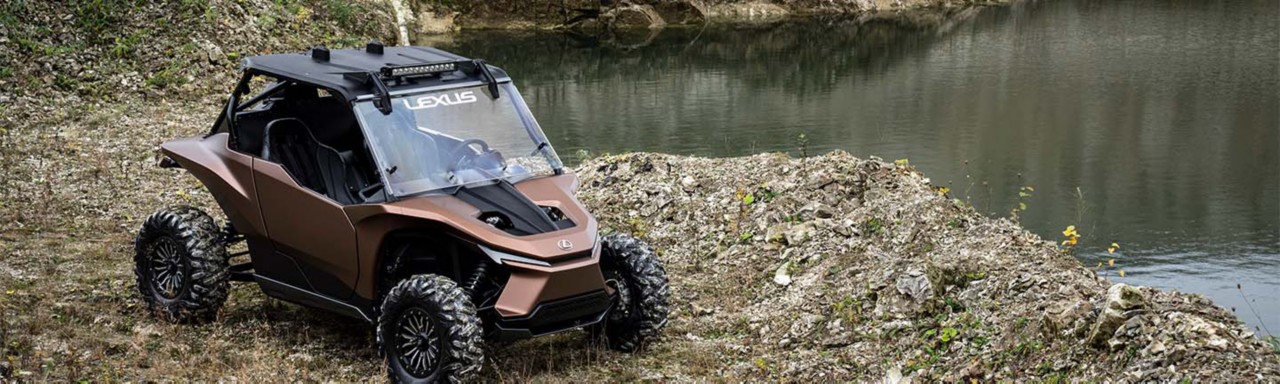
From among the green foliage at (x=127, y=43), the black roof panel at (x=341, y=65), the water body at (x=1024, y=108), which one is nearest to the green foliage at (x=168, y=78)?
the green foliage at (x=127, y=43)

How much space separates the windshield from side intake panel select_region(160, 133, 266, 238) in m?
1.16

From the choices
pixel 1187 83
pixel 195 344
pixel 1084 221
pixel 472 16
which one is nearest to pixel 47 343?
pixel 195 344

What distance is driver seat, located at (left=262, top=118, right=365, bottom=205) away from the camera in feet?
27.2

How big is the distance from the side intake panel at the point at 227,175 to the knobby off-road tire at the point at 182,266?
250mm

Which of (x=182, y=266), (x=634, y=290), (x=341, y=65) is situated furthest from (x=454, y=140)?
(x=182, y=266)

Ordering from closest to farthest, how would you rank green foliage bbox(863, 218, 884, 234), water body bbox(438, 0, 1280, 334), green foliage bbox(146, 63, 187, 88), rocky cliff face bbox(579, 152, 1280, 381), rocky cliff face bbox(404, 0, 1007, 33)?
rocky cliff face bbox(579, 152, 1280, 381) → green foliage bbox(863, 218, 884, 234) → water body bbox(438, 0, 1280, 334) → green foliage bbox(146, 63, 187, 88) → rocky cliff face bbox(404, 0, 1007, 33)

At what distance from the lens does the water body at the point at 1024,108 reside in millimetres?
15859

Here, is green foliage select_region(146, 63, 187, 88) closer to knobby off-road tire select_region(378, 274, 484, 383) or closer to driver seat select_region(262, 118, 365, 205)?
driver seat select_region(262, 118, 365, 205)

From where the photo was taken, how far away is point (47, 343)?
8.42 m

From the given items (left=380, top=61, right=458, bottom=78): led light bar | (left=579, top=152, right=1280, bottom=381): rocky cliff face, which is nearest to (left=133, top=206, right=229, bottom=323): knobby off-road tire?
(left=380, top=61, right=458, bottom=78): led light bar

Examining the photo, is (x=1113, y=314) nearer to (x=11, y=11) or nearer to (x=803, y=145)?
(x=803, y=145)

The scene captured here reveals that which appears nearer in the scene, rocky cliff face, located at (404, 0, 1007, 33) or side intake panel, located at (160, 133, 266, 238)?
side intake panel, located at (160, 133, 266, 238)

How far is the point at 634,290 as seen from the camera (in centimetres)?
835

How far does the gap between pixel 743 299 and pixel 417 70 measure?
3307 millimetres
